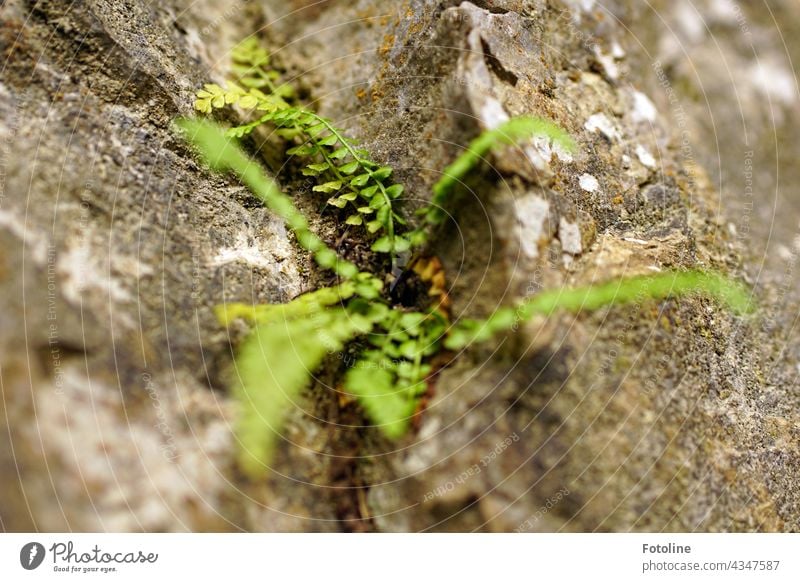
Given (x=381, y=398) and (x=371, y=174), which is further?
(x=371, y=174)

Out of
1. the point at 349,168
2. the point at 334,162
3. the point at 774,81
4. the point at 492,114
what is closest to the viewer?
the point at 492,114

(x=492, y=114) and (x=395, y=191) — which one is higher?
(x=492, y=114)

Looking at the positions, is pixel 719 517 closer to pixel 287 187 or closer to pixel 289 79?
pixel 287 187

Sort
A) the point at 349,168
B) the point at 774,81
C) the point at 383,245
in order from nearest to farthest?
the point at 383,245
the point at 349,168
the point at 774,81

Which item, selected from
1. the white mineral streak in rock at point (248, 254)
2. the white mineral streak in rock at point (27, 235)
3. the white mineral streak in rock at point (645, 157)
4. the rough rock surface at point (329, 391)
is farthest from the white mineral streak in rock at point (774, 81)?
the white mineral streak in rock at point (27, 235)
